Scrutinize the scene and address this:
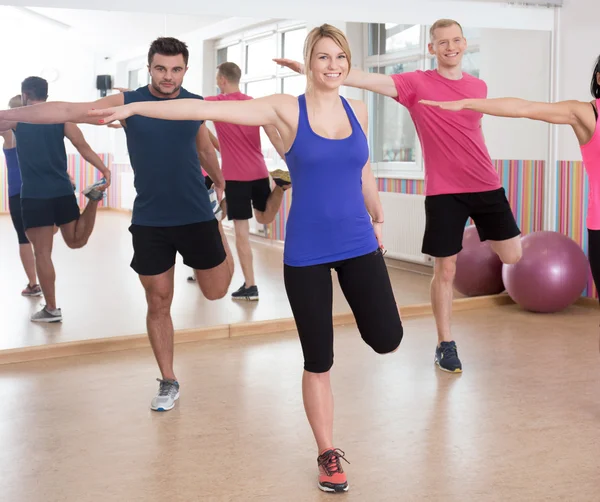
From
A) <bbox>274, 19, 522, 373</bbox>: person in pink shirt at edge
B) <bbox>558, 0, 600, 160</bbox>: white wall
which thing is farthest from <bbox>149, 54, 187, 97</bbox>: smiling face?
<bbox>558, 0, 600, 160</bbox>: white wall

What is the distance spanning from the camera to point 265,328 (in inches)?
195

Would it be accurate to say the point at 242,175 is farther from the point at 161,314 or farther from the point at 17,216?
the point at 161,314

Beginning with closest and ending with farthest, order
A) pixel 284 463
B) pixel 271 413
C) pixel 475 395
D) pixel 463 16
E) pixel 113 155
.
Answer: pixel 284 463, pixel 271 413, pixel 475 395, pixel 113 155, pixel 463 16

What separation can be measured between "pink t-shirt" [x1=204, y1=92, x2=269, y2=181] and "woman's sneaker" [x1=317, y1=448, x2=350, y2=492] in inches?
98.3

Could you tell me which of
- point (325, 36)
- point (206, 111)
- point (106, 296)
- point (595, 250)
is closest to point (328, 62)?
point (325, 36)

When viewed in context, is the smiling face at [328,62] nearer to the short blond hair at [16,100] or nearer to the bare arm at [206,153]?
the bare arm at [206,153]

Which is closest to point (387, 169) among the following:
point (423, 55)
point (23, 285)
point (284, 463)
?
point (423, 55)

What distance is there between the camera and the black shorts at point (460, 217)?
398 cm

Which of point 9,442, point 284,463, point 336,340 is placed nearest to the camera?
point 284,463

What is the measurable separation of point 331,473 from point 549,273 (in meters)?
3.06

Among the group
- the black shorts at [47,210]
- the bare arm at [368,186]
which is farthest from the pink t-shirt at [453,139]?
the black shorts at [47,210]

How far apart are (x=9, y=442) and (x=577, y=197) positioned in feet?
13.8

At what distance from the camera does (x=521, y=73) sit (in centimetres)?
595

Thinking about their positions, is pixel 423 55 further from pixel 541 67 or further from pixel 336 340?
→ pixel 336 340
